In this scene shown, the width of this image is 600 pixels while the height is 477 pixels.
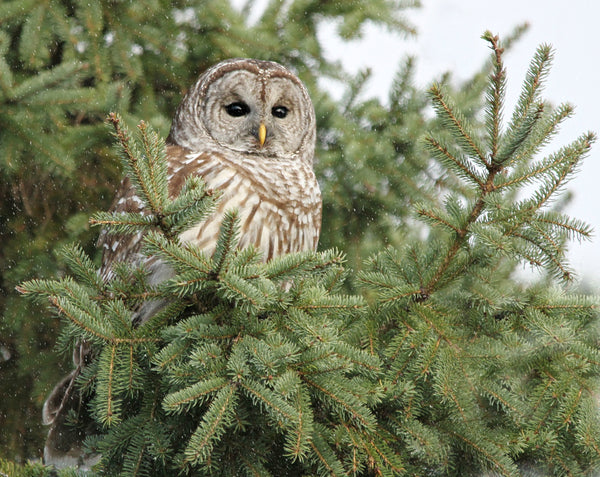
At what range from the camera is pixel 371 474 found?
2.13 meters

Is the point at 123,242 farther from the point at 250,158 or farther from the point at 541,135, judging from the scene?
the point at 541,135

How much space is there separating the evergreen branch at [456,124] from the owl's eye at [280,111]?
1.96 metres

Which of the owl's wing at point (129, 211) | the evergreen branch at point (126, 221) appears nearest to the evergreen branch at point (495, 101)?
the evergreen branch at point (126, 221)

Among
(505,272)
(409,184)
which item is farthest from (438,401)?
(409,184)

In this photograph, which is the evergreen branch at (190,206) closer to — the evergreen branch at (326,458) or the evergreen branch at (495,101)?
the evergreen branch at (326,458)

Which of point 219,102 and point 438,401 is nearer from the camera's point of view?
point 438,401

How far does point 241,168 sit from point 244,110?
65 cm

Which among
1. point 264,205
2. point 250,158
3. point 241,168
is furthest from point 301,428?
point 250,158

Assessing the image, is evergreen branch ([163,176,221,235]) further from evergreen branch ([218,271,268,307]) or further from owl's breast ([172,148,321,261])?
owl's breast ([172,148,321,261])

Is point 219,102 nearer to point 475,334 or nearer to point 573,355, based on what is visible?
point 475,334

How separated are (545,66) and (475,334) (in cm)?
91

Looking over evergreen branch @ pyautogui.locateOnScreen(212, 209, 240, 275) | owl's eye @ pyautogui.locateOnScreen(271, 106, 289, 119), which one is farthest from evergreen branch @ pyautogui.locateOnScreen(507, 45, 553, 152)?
owl's eye @ pyautogui.locateOnScreen(271, 106, 289, 119)

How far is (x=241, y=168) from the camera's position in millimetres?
3354

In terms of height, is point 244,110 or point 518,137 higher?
point 518,137
